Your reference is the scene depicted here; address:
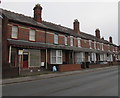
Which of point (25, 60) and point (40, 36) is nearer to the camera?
point (25, 60)

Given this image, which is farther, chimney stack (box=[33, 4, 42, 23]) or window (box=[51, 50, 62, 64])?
chimney stack (box=[33, 4, 42, 23])

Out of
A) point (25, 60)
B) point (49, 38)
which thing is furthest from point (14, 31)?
point (49, 38)

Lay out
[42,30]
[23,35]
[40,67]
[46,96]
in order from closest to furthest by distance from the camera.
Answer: [46,96]
[23,35]
[40,67]
[42,30]

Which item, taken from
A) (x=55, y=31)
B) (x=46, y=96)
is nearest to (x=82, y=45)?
(x=55, y=31)

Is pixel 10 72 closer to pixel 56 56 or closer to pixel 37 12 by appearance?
pixel 56 56

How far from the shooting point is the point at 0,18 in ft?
54.1

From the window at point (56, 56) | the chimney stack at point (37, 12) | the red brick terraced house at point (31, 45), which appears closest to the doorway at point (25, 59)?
the red brick terraced house at point (31, 45)

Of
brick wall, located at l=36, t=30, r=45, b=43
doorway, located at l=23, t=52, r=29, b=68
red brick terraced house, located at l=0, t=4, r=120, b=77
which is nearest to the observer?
red brick terraced house, located at l=0, t=4, r=120, b=77

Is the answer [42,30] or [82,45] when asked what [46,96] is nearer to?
[42,30]

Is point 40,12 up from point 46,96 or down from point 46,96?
up

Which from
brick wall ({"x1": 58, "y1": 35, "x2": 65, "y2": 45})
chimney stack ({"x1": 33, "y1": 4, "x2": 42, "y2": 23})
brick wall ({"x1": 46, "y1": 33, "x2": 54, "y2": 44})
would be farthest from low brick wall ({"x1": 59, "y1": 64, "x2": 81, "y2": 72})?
chimney stack ({"x1": 33, "y1": 4, "x2": 42, "y2": 23})

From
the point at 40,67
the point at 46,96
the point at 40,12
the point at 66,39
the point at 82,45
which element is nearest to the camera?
the point at 46,96

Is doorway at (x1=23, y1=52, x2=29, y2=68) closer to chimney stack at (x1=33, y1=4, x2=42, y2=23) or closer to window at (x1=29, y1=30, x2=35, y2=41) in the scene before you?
window at (x1=29, y1=30, x2=35, y2=41)

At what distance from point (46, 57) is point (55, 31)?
18.9 ft
